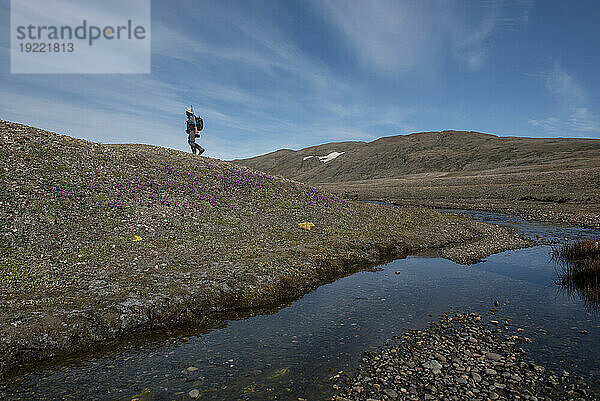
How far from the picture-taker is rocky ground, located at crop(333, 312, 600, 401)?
801 cm

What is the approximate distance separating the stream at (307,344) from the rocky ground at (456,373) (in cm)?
50

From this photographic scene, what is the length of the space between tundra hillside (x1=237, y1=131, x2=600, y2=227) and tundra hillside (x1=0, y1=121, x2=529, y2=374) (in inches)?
864

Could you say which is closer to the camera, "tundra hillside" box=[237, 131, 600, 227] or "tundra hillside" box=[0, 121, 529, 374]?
"tundra hillside" box=[0, 121, 529, 374]

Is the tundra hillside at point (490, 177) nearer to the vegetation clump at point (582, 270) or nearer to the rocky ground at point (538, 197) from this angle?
the rocky ground at point (538, 197)

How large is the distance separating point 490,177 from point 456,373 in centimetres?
8843

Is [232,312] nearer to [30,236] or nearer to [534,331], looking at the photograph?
[534,331]

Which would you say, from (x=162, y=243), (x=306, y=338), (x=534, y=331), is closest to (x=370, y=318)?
(x=306, y=338)

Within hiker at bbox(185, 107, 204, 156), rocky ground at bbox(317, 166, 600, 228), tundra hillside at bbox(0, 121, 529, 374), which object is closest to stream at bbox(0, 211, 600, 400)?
tundra hillside at bbox(0, 121, 529, 374)

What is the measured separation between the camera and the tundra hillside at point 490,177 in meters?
48.6

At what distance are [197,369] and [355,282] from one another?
9625mm

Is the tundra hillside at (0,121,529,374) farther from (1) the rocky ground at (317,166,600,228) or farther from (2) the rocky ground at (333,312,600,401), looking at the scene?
(1) the rocky ground at (317,166,600,228)

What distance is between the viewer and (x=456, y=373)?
8836mm

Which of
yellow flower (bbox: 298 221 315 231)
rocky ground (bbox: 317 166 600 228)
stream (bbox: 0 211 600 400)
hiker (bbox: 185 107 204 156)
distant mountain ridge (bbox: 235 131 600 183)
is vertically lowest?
stream (bbox: 0 211 600 400)

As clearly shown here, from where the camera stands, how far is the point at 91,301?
1210cm
